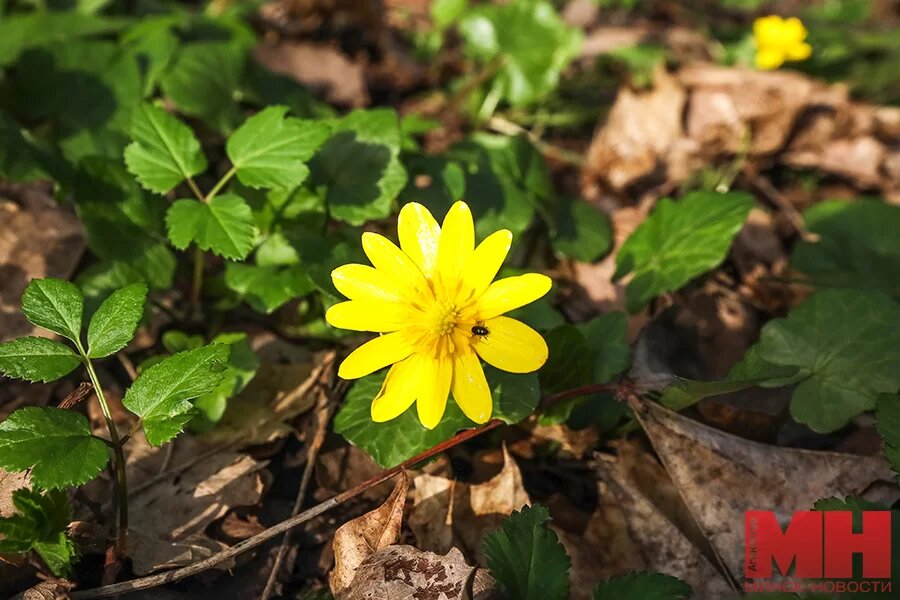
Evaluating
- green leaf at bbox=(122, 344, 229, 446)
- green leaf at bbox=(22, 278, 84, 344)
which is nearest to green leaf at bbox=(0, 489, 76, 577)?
green leaf at bbox=(122, 344, 229, 446)

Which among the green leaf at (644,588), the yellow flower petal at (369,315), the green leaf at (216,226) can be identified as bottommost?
the green leaf at (644,588)

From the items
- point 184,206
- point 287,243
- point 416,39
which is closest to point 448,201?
point 287,243

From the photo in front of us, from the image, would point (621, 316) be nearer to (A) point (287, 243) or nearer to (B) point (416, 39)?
(A) point (287, 243)

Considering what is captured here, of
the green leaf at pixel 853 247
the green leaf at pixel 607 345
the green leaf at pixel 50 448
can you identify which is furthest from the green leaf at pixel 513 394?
the green leaf at pixel 853 247

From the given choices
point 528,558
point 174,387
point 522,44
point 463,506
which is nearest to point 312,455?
point 463,506

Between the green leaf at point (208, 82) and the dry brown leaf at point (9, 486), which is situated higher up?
the green leaf at point (208, 82)

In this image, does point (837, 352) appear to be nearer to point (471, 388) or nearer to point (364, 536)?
point (471, 388)

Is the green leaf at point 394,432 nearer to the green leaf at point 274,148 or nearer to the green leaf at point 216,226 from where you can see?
the green leaf at point 216,226

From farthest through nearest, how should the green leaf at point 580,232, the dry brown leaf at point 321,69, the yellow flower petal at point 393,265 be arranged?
1. the dry brown leaf at point 321,69
2. the green leaf at point 580,232
3. the yellow flower petal at point 393,265
